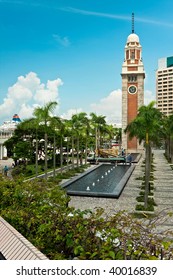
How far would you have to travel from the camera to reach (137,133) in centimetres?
1580

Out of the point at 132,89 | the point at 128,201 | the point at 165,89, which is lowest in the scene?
the point at 128,201

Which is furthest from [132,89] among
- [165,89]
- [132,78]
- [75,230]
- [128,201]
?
[165,89]

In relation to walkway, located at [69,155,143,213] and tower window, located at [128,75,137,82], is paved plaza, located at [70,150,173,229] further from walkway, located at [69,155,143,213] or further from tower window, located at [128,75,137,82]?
tower window, located at [128,75,137,82]

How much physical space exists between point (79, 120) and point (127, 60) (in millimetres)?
33670

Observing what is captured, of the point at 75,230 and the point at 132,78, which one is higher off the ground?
the point at 132,78

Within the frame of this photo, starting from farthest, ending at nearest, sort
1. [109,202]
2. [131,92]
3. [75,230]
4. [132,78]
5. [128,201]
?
[132,78], [131,92], [128,201], [109,202], [75,230]

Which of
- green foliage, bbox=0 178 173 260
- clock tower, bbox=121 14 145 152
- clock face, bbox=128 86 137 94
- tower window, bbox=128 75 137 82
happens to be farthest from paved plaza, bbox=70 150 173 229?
tower window, bbox=128 75 137 82

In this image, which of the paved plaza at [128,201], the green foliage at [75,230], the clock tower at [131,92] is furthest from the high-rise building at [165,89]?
the green foliage at [75,230]

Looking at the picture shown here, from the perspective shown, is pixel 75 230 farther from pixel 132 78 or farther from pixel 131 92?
pixel 132 78

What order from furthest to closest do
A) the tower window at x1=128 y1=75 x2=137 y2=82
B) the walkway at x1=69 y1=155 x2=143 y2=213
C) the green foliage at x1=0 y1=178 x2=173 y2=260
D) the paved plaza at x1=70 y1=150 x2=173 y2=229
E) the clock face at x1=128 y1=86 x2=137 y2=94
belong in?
the tower window at x1=128 y1=75 x2=137 y2=82
the clock face at x1=128 y1=86 x2=137 y2=94
the walkway at x1=69 y1=155 x2=143 y2=213
the paved plaza at x1=70 y1=150 x2=173 y2=229
the green foliage at x1=0 y1=178 x2=173 y2=260

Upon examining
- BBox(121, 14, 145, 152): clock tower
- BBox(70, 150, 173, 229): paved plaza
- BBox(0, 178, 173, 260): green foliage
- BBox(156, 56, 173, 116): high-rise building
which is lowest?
BBox(70, 150, 173, 229): paved plaza

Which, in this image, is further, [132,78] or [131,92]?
[132,78]

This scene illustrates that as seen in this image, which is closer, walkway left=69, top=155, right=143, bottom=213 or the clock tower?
walkway left=69, top=155, right=143, bottom=213

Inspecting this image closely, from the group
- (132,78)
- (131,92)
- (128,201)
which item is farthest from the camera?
(132,78)
